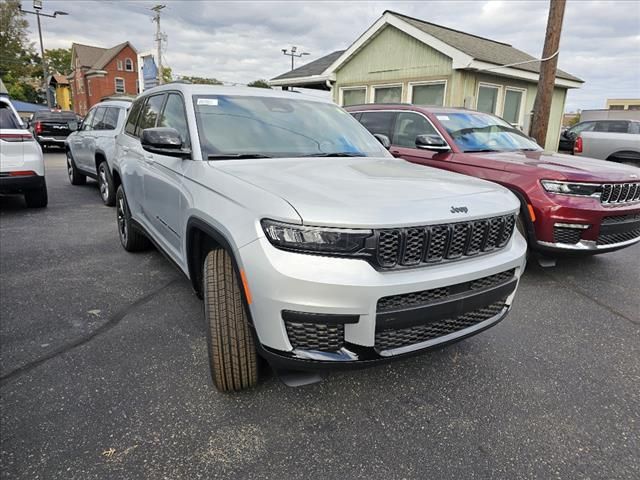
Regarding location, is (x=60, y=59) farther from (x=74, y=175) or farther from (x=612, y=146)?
(x=612, y=146)

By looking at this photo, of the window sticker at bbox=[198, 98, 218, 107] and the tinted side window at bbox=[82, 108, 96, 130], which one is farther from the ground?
the window sticker at bbox=[198, 98, 218, 107]

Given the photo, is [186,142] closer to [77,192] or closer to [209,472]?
[209,472]

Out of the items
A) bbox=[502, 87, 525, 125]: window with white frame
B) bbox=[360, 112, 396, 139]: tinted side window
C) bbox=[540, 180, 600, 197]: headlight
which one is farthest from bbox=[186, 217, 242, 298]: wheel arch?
bbox=[502, 87, 525, 125]: window with white frame

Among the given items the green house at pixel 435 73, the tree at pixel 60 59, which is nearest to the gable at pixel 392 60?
the green house at pixel 435 73

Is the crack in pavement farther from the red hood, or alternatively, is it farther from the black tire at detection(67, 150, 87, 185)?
the black tire at detection(67, 150, 87, 185)

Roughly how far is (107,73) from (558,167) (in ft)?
178

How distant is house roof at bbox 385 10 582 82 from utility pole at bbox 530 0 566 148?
10.8ft

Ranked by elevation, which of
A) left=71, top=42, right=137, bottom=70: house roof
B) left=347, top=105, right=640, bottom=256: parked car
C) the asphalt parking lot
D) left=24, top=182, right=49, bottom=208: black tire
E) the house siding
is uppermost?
left=71, top=42, right=137, bottom=70: house roof

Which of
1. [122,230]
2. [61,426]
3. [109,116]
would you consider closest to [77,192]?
[109,116]

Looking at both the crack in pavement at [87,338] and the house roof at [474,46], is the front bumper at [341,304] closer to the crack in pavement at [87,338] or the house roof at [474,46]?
the crack in pavement at [87,338]

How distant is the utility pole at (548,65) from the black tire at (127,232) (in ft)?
26.3

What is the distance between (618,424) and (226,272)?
Answer: 2.23 m

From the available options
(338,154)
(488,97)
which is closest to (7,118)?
(338,154)

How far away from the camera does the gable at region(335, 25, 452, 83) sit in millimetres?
12953
